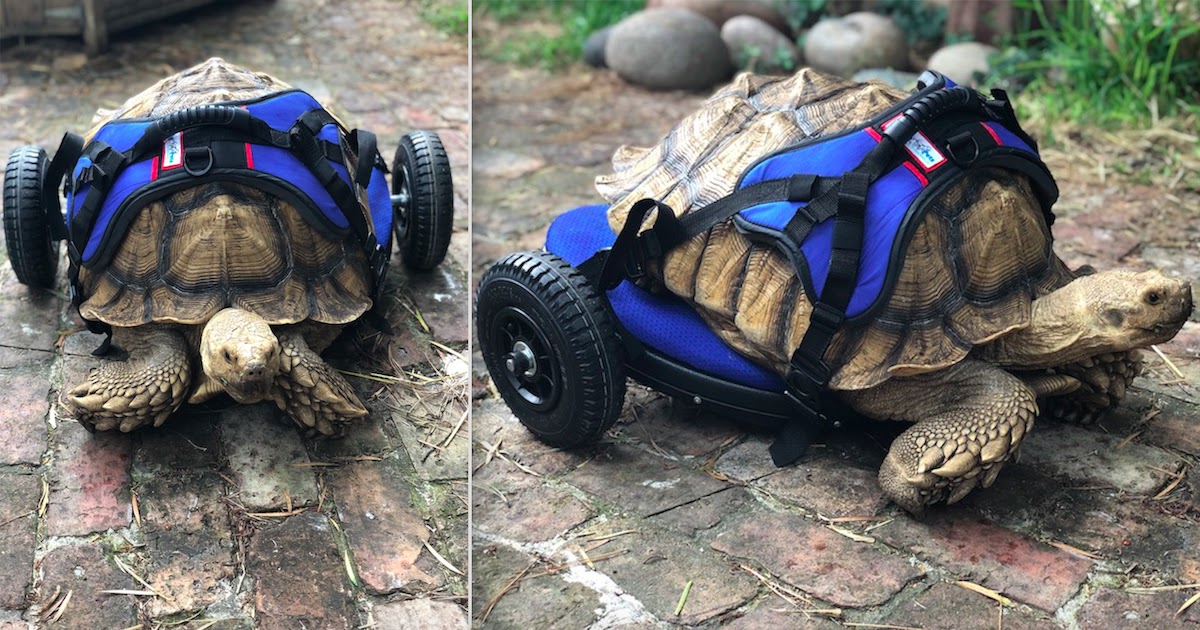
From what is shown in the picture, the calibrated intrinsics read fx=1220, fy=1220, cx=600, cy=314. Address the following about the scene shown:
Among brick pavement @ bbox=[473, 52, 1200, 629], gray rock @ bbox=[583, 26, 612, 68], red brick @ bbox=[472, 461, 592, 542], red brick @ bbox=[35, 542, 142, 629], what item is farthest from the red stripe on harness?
gray rock @ bbox=[583, 26, 612, 68]

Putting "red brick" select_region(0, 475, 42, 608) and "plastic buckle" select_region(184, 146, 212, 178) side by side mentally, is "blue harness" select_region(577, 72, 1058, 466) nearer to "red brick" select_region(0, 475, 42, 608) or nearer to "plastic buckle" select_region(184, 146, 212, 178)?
"plastic buckle" select_region(184, 146, 212, 178)

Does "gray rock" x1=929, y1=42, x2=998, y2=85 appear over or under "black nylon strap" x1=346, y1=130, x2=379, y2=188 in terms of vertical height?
under

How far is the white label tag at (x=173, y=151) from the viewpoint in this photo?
3.07 m

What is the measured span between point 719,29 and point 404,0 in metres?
1.81

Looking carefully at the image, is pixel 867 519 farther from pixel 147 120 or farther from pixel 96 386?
pixel 147 120

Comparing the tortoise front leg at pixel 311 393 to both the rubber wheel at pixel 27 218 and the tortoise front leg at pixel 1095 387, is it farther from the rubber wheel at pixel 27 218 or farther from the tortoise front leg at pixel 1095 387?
the tortoise front leg at pixel 1095 387

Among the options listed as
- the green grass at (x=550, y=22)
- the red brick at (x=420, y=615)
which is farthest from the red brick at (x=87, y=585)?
the green grass at (x=550, y=22)

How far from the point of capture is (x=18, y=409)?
3.15m

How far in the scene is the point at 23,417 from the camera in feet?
10.2

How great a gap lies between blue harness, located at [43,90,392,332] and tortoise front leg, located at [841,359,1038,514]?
149 cm

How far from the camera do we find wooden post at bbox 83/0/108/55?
18.7 feet

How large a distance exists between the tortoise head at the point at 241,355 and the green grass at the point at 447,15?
3970 millimetres

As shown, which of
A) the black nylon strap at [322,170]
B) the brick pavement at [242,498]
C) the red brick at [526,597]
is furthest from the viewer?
the black nylon strap at [322,170]

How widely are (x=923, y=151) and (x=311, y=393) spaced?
5.17ft
